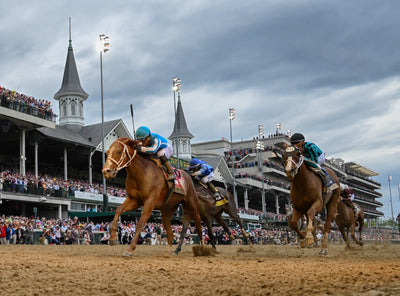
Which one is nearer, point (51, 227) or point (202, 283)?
point (202, 283)

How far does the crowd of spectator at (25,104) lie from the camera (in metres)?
34.9

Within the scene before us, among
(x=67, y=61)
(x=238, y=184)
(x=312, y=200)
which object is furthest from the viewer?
(x=238, y=184)

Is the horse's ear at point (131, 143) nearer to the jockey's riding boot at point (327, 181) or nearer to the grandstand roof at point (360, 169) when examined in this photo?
the jockey's riding boot at point (327, 181)

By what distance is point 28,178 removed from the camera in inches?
1428

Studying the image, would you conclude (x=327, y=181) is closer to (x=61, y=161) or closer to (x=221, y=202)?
(x=221, y=202)

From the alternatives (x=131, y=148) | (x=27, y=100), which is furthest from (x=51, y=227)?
(x=131, y=148)

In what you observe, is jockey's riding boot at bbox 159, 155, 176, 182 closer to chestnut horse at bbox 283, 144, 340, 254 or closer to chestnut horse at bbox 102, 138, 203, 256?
chestnut horse at bbox 102, 138, 203, 256

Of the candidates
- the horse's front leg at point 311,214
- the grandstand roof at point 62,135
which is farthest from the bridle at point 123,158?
the grandstand roof at point 62,135

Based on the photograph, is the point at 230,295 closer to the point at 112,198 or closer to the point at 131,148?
the point at 131,148

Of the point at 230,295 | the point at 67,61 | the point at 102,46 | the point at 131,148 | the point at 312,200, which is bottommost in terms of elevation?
the point at 230,295

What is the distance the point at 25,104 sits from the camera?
36656 millimetres

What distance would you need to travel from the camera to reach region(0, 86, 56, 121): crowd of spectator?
114 feet

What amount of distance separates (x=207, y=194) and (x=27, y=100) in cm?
2537

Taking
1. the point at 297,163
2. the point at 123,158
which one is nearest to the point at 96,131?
the point at 297,163
